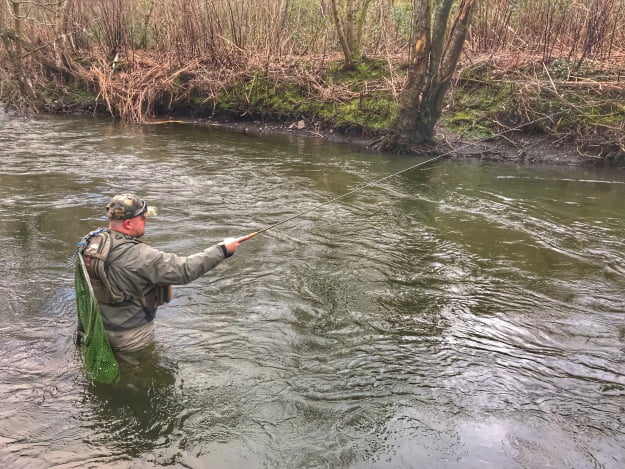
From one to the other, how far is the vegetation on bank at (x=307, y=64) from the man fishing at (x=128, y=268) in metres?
11.3

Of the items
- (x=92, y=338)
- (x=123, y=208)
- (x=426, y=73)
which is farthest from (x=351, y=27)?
(x=92, y=338)

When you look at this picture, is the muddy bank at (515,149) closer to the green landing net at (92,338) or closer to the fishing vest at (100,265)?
the fishing vest at (100,265)

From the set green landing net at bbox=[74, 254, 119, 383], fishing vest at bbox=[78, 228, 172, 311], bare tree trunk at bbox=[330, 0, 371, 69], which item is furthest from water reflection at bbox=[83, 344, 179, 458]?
bare tree trunk at bbox=[330, 0, 371, 69]

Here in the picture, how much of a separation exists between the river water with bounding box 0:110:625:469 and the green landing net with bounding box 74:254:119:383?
0.57 ft

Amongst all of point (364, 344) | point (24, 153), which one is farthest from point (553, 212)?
point (24, 153)

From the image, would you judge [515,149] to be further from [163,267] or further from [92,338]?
[92,338]

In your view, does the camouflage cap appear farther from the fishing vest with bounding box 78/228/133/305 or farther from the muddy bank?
the muddy bank

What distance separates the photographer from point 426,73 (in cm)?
1244

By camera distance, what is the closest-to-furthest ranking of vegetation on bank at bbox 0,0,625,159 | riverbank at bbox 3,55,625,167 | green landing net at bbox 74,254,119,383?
green landing net at bbox 74,254,119,383
riverbank at bbox 3,55,625,167
vegetation on bank at bbox 0,0,625,159

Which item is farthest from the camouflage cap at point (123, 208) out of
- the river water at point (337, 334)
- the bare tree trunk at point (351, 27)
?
the bare tree trunk at point (351, 27)

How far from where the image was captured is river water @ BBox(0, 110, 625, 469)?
3639mm

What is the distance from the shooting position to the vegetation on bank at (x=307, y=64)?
13.3 meters

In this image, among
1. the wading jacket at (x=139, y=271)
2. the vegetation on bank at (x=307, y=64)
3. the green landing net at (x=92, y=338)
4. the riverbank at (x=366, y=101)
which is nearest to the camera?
the green landing net at (x=92, y=338)

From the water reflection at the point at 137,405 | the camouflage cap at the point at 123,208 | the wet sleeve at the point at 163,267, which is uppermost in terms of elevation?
the camouflage cap at the point at 123,208
